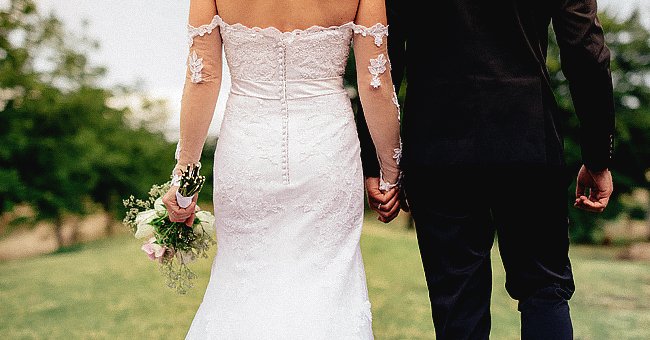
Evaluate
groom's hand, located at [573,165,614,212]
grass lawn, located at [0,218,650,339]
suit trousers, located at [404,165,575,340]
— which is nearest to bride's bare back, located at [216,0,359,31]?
suit trousers, located at [404,165,575,340]

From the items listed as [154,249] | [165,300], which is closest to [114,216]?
[165,300]

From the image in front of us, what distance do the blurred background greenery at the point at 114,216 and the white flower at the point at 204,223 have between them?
110 inches

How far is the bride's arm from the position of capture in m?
2.92

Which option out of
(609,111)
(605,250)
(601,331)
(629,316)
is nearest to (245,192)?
(609,111)

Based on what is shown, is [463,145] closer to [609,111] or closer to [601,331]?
[609,111]

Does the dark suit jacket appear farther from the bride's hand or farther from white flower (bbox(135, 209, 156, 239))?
white flower (bbox(135, 209, 156, 239))

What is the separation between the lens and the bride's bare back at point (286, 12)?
112 inches

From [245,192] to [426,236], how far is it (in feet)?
2.35

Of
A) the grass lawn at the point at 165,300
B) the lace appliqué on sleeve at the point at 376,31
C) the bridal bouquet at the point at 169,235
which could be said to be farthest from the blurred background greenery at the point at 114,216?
the lace appliqué on sleeve at the point at 376,31

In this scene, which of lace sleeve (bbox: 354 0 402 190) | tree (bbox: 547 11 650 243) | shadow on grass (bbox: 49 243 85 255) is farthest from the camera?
tree (bbox: 547 11 650 243)

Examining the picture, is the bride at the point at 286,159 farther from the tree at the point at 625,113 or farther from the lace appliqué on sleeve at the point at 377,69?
→ the tree at the point at 625,113

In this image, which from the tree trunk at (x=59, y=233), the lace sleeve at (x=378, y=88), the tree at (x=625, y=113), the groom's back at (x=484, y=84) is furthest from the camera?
the tree at (x=625, y=113)

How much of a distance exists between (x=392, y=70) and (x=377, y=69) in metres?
0.14

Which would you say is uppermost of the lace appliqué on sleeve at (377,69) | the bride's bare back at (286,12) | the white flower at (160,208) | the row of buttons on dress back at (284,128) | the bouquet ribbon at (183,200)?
the bride's bare back at (286,12)
